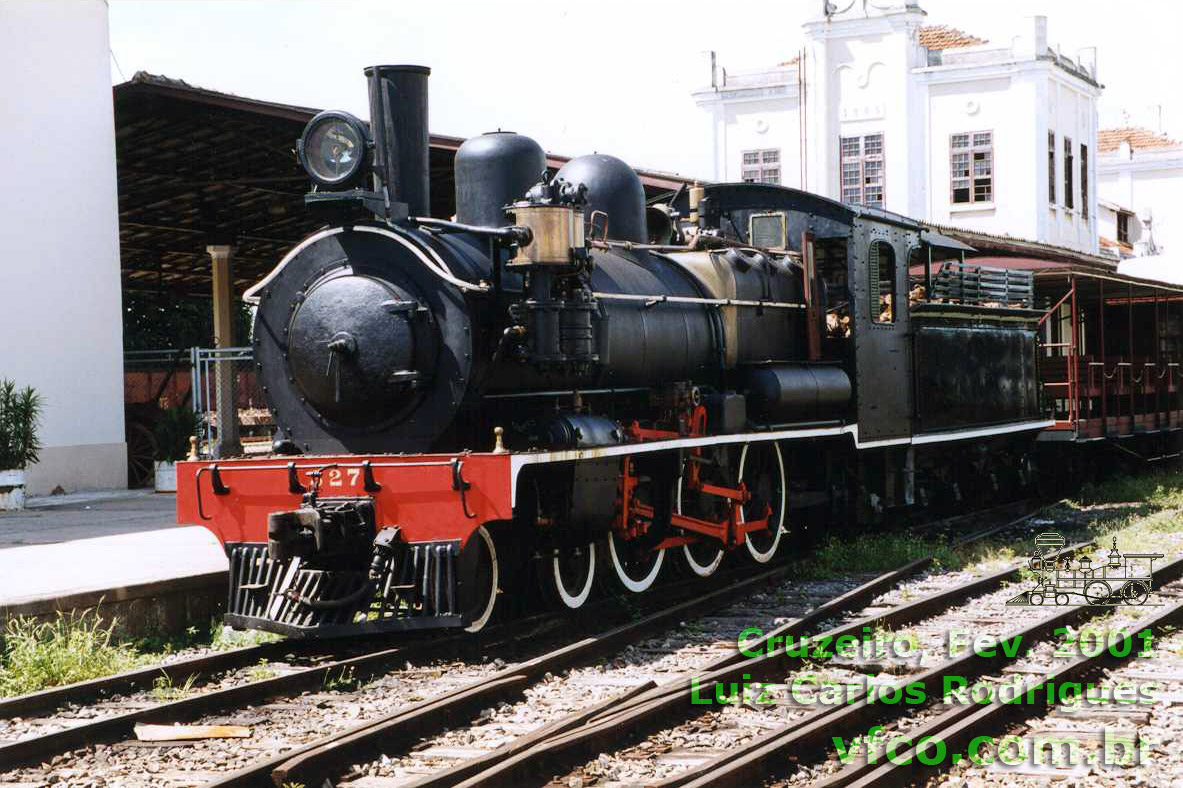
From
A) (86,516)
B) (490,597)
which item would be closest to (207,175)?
(86,516)

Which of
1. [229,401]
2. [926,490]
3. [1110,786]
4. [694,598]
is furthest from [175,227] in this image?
[1110,786]

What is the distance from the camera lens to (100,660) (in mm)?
7688

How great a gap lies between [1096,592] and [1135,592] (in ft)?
0.95

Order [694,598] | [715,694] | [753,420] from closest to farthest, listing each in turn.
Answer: [715,694], [694,598], [753,420]

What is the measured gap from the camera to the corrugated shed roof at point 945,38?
134 feet

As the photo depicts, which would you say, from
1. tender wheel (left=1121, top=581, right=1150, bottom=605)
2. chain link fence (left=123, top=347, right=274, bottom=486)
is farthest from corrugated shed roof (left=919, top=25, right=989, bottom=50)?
tender wheel (left=1121, top=581, right=1150, bottom=605)

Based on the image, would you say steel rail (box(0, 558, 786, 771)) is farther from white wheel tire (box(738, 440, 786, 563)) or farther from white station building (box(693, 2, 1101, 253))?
white station building (box(693, 2, 1101, 253))

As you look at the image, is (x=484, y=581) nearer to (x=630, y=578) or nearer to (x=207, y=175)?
(x=630, y=578)

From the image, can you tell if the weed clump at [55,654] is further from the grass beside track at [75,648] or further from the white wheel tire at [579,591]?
the white wheel tire at [579,591]

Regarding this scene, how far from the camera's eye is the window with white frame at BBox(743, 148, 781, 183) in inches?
1674

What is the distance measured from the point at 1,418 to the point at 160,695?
30.3 feet

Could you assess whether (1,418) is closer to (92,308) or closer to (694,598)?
(92,308)

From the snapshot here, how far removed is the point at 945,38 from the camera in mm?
41531

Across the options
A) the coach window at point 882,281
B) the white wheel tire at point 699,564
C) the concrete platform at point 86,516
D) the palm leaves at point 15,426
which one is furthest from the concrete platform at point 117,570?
the coach window at point 882,281
